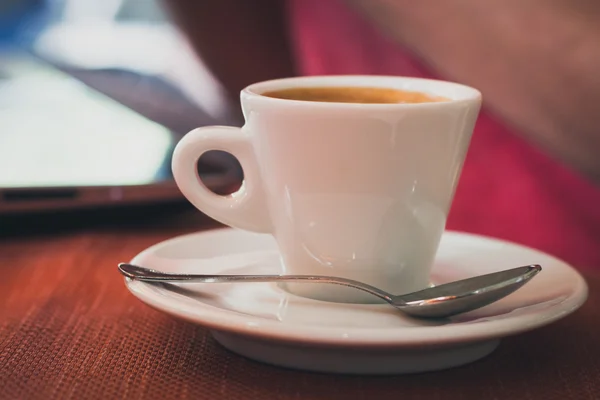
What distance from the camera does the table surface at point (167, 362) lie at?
1.22 feet

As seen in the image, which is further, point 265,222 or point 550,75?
point 550,75

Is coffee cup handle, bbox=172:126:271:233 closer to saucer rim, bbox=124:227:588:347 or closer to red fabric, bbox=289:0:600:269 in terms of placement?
saucer rim, bbox=124:227:588:347

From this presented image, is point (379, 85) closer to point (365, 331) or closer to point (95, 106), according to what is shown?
point (365, 331)

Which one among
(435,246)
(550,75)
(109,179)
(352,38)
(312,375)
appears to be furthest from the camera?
(352,38)

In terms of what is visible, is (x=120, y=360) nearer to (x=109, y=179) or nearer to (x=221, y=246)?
(x=221, y=246)

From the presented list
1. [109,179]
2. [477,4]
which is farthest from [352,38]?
[109,179]

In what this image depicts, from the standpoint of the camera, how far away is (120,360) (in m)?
0.41

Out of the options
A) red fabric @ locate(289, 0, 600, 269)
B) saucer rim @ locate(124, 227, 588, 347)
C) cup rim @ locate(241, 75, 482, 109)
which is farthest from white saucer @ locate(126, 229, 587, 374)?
red fabric @ locate(289, 0, 600, 269)

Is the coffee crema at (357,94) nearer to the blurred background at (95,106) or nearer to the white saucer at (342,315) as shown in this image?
the white saucer at (342,315)

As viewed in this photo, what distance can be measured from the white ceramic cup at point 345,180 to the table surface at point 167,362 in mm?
89

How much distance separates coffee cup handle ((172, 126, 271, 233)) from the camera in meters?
0.49

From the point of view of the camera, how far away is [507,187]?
0.96 m

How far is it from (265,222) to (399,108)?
0.14 metres

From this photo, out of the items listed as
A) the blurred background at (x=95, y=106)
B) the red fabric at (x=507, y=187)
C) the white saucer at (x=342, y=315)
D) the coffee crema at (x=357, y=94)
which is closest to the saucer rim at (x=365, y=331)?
the white saucer at (x=342, y=315)
